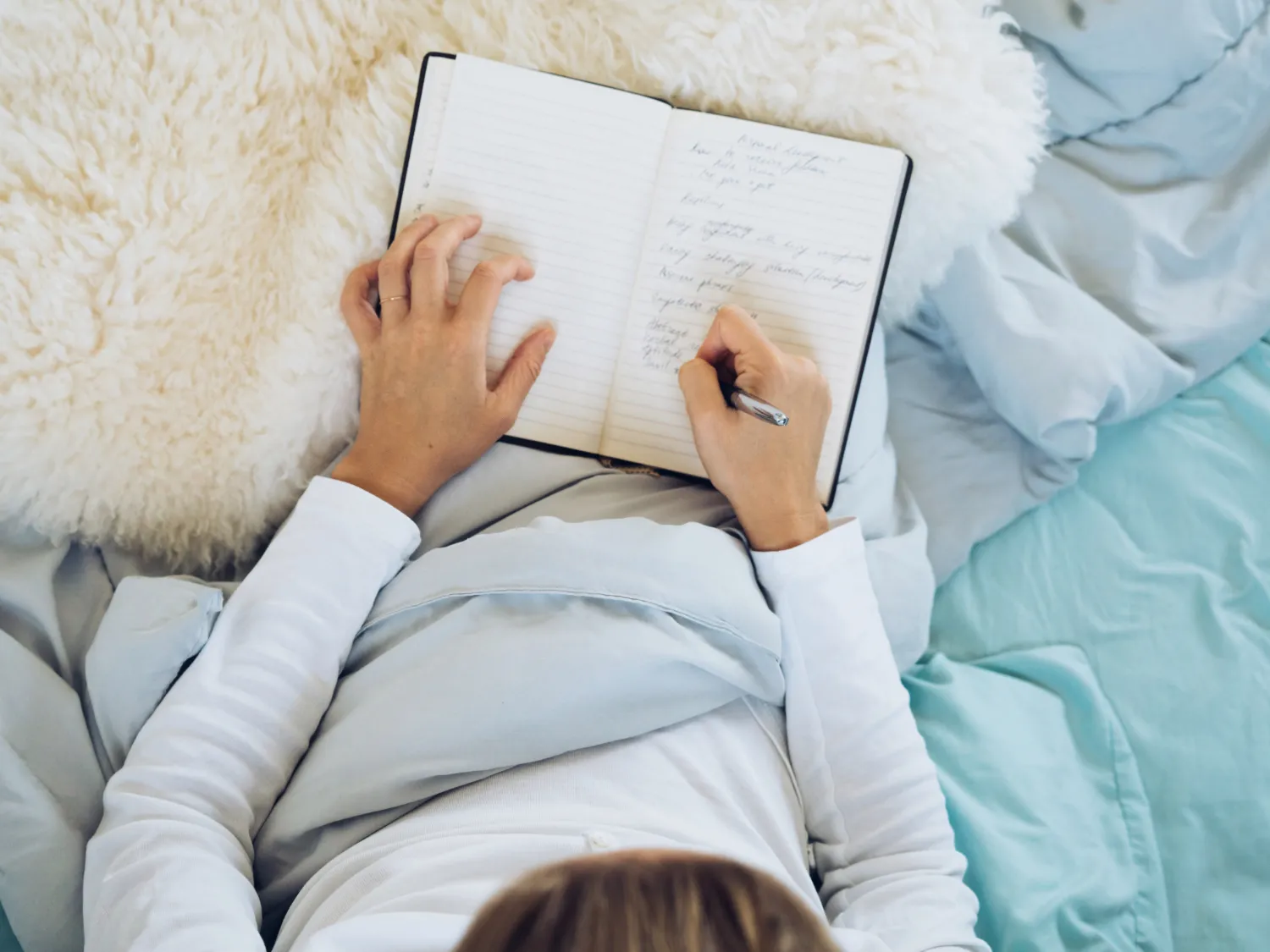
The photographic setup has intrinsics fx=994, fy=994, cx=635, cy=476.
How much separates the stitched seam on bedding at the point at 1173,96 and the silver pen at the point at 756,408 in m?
0.45

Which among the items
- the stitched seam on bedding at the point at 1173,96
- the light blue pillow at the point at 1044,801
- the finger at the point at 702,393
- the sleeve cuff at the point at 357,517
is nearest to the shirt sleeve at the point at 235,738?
the sleeve cuff at the point at 357,517

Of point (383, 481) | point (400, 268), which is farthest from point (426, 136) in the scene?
point (383, 481)

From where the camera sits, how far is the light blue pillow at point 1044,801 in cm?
69

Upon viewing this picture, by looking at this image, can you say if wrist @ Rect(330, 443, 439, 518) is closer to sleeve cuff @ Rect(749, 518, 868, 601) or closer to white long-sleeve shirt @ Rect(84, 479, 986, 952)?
white long-sleeve shirt @ Rect(84, 479, 986, 952)

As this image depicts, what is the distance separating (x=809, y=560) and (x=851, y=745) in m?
0.13

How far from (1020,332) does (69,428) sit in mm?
736

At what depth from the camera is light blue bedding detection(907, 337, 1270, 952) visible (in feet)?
2.32

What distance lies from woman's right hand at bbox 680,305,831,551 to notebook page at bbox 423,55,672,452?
0.28ft

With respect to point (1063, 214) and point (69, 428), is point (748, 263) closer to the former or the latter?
point (1063, 214)

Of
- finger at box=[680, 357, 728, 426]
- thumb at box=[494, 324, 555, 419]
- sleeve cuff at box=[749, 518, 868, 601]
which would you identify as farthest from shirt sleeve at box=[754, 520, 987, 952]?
thumb at box=[494, 324, 555, 419]

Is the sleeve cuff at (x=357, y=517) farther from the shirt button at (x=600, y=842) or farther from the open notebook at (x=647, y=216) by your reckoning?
the shirt button at (x=600, y=842)

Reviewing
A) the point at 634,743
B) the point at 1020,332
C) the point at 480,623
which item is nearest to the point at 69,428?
the point at 480,623

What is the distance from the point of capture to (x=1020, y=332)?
0.84 metres

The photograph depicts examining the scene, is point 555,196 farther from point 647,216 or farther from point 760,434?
point 760,434
